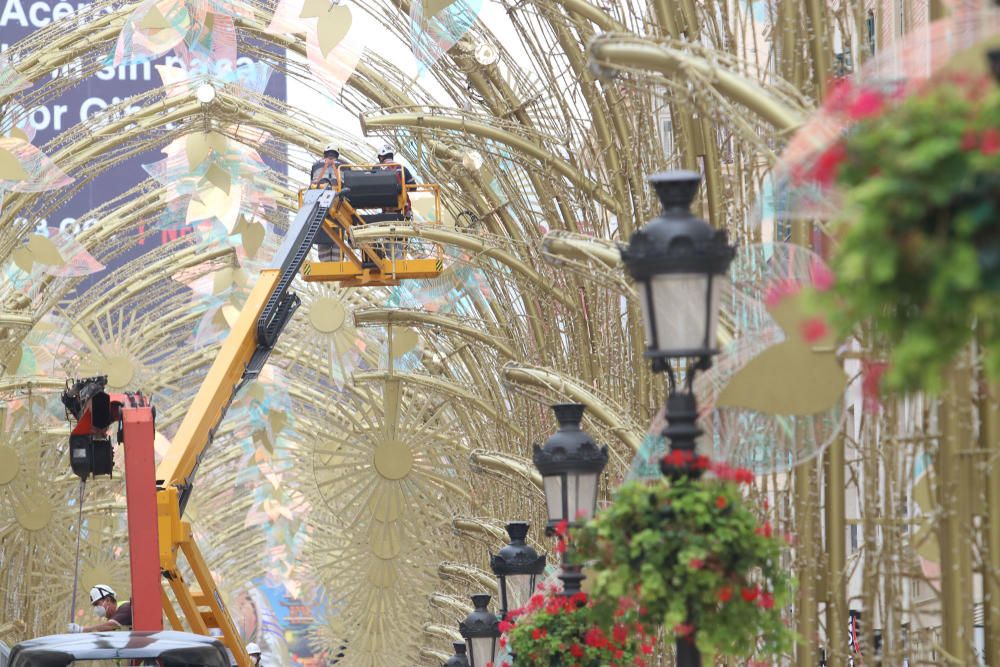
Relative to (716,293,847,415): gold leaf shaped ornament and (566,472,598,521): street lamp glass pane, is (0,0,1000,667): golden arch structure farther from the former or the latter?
(566,472,598,521): street lamp glass pane

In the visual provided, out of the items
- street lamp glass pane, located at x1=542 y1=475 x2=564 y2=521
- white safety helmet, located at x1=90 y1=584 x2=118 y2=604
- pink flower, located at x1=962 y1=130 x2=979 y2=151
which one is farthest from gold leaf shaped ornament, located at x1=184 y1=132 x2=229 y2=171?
pink flower, located at x1=962 y1=130 x2=979 y2=151

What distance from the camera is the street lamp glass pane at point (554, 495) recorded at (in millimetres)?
13070

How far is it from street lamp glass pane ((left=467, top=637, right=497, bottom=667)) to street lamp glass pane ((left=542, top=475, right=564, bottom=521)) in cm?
921

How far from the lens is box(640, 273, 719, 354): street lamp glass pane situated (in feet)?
27.1

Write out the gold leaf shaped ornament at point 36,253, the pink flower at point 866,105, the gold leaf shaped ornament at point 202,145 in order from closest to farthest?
the pink flower at point 866,105 → the gold leaf shaped ornament at point 202,145 → the gold leaf shaped ornament at point 36,253

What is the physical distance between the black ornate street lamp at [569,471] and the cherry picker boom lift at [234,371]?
250 inches

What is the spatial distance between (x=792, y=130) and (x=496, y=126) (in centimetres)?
1428

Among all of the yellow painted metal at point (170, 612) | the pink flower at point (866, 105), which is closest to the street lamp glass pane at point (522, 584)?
the yellow painted metal at point (170, 612)

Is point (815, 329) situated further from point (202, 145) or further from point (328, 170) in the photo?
point (202, 145)

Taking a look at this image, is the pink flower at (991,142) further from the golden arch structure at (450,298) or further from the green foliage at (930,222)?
the golden arch structure at (450,298)

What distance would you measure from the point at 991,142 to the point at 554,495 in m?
8.80

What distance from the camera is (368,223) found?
90.5 feet

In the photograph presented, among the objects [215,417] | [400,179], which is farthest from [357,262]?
[215,417]

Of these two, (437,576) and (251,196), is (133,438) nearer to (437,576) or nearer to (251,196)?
(437,576)
